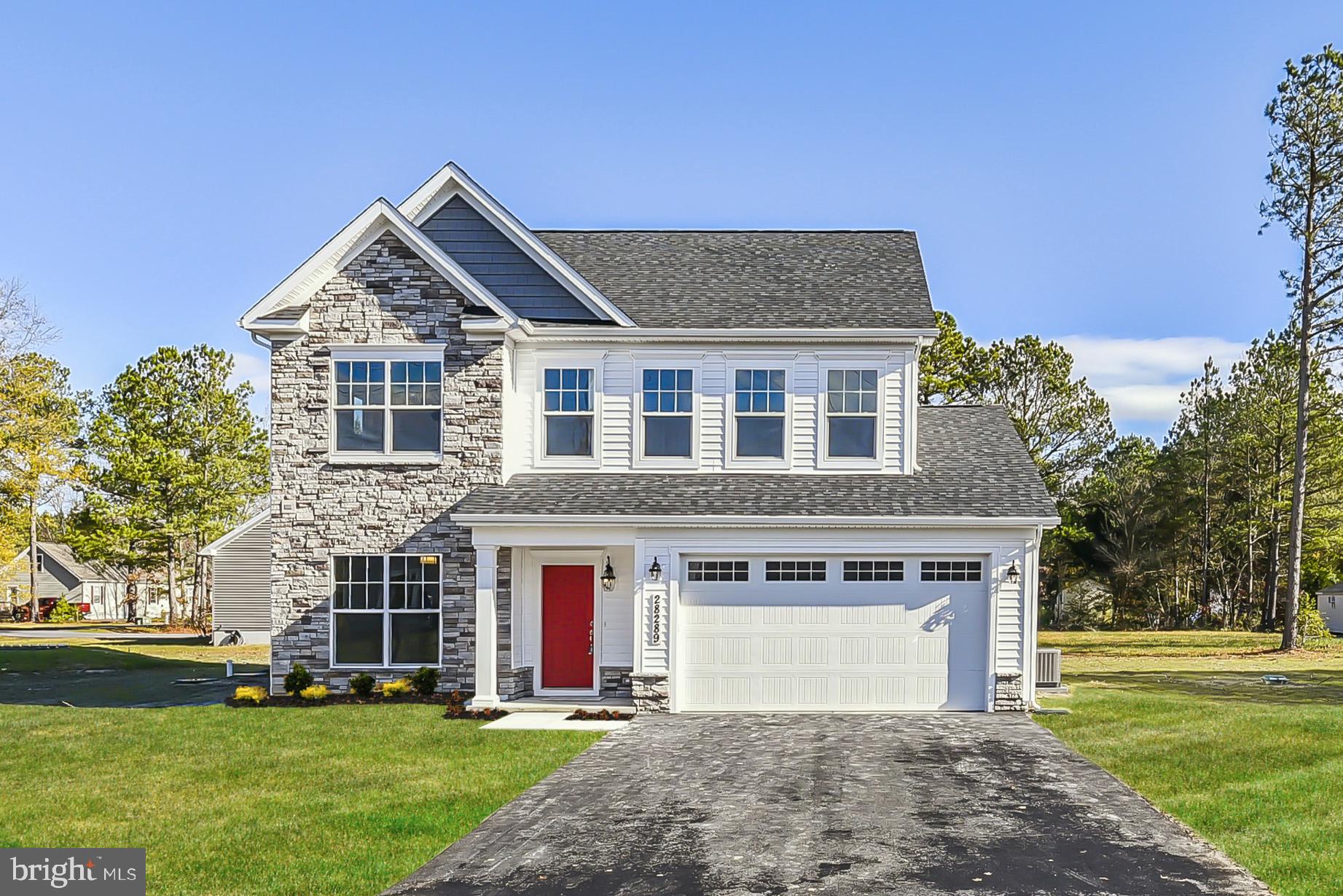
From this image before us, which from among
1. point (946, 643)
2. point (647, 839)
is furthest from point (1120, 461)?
point (647, 839)

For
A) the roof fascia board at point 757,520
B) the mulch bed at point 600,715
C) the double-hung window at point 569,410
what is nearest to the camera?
the mulch bed at point 600,715

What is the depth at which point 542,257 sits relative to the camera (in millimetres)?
18844

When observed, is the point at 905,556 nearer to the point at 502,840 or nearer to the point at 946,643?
the point at 946,643

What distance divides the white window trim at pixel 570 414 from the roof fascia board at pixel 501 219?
0.86 meters

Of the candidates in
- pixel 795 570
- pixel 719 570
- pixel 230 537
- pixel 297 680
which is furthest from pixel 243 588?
pixel 795 570

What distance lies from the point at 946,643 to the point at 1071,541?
31.0 meters

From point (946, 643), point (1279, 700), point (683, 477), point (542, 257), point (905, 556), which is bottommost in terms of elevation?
point (1279, 700)

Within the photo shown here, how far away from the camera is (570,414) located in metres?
18.6

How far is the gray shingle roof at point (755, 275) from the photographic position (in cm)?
1872

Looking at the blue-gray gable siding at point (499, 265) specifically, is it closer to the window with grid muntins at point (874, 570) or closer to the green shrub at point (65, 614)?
the window with grid muntins at point (874, 570)

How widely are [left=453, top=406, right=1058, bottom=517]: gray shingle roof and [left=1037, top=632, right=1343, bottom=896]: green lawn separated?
11.1 feet

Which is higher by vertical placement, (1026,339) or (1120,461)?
(1026,339)

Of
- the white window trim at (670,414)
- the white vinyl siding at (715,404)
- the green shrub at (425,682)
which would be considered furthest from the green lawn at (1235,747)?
the green shrub at (425,682)

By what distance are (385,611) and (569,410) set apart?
14.5ft
